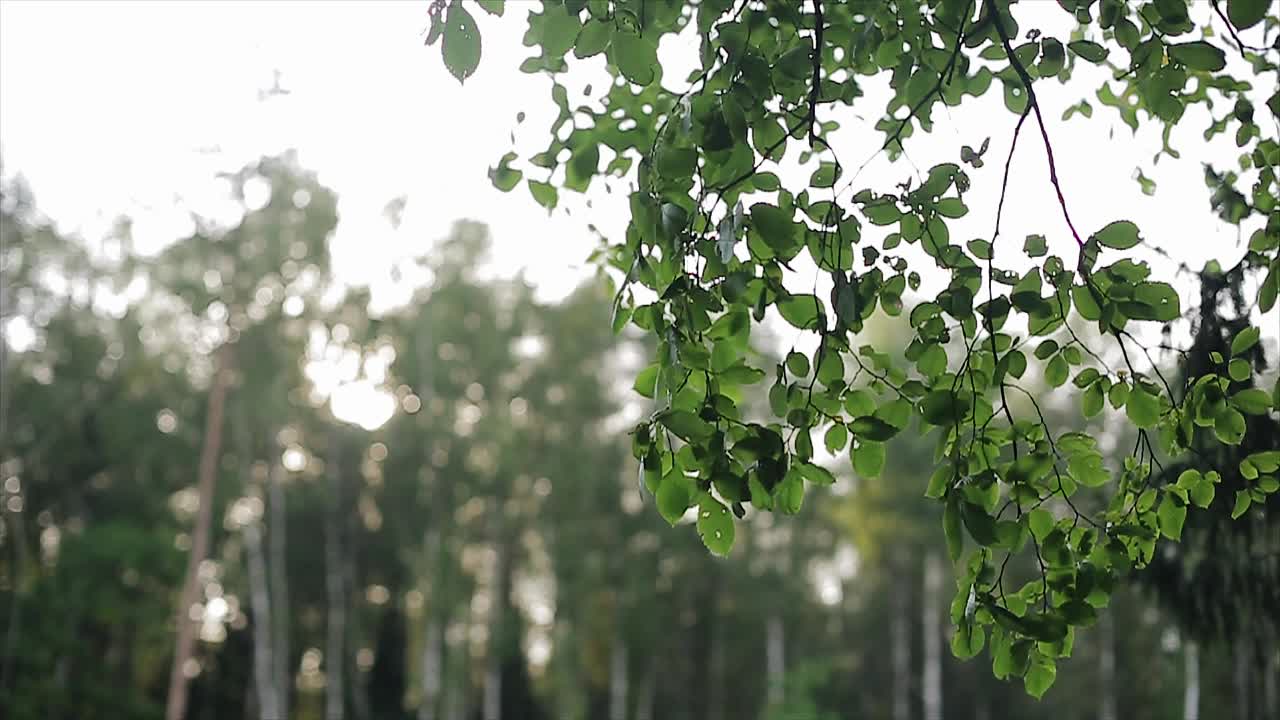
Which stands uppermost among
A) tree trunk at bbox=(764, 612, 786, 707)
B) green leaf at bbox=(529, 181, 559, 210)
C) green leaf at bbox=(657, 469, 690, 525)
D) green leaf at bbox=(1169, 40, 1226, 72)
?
tree trunk at bbox=(764, 612, 786, 707)

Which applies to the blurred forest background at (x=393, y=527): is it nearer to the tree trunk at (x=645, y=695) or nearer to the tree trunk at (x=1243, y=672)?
the tree trunk at (x=645, y=695)

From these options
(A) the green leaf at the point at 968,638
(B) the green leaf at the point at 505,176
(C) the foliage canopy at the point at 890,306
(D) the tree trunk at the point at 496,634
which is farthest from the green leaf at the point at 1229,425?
(D) the tree trunk at the point at 496,634

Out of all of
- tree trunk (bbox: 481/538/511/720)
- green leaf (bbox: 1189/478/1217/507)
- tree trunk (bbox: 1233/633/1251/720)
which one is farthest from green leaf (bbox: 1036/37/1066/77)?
tree trunk (bbox: 481/538/511/720)

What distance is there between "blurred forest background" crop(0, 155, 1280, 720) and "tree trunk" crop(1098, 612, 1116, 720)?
4.0 inches

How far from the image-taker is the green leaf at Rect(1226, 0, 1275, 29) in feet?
3.91

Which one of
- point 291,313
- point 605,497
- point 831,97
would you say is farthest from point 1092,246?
point 605,497

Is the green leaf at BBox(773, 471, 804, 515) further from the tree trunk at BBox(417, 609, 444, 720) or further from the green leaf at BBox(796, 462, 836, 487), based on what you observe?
the tree trunk at BBox(417, 609, 444, 720)

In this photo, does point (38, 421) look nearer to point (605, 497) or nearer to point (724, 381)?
point (605, 497)

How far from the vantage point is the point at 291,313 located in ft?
53.3

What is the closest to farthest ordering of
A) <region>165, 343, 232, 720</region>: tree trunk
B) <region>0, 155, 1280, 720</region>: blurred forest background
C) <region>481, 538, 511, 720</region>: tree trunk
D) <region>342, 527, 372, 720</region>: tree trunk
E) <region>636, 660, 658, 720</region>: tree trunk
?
1. <region>165, 343, 232, 720</region>: tree trunk
2. <region>0, 155, 1280, 720</region>: blurred forest background
3. <region>481, 538, 511, 720</region>: tree trunk
4. <region>342, 527, 372, 720</region>: tree trunk
5. <region>636, 660, 658, 720</region>: tree trunk

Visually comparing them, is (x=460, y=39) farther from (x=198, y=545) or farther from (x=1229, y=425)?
(x=198, y=545)

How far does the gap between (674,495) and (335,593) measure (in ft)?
63.7

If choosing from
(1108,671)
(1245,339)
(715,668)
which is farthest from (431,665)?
(1245,339)

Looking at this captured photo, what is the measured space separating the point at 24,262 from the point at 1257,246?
17477mm
